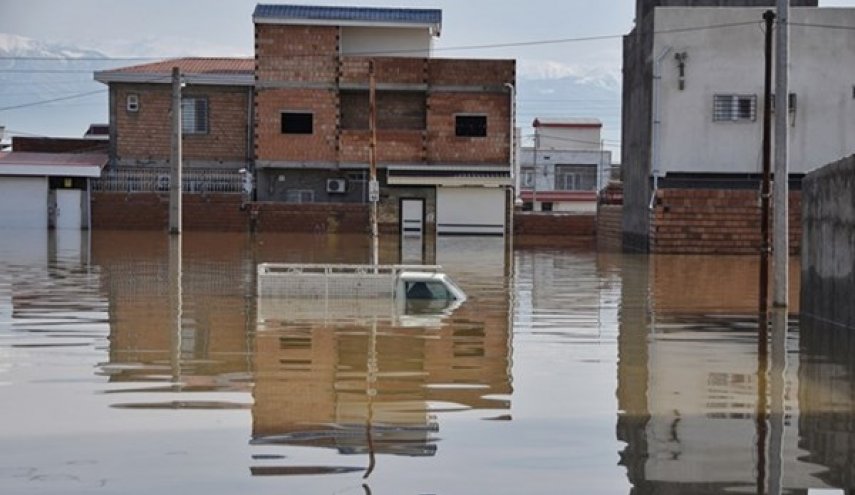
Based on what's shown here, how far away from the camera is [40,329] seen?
18.0 m

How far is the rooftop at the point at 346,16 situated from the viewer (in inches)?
2338

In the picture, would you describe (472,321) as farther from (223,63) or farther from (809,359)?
(223,63)

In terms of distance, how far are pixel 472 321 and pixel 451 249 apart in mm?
26645

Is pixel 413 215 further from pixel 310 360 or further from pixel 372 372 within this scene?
pixel 372 372

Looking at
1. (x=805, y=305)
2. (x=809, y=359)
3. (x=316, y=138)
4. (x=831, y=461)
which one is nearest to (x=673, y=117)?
(x=316, y=138)

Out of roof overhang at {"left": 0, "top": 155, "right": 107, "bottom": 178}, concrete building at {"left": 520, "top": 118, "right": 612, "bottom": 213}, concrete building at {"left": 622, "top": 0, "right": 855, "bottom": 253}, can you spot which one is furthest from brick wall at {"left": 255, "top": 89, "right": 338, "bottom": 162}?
concrete building at {"left": 520, "top": 118, "right": 612, "bottom": 213}

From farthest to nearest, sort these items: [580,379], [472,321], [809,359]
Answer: [472,321], [809,359], [580,379]

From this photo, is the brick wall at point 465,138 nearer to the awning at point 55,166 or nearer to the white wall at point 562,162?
the awning at point 55,166

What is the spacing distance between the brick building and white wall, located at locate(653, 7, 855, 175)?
14828 mm

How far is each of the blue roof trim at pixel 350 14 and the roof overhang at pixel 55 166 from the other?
388 inches

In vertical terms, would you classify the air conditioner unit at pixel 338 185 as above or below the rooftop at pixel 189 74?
below

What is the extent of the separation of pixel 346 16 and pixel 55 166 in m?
14.5

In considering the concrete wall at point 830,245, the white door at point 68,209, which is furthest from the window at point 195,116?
the concrete wall at point 830,245

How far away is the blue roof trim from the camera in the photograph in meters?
59.6
